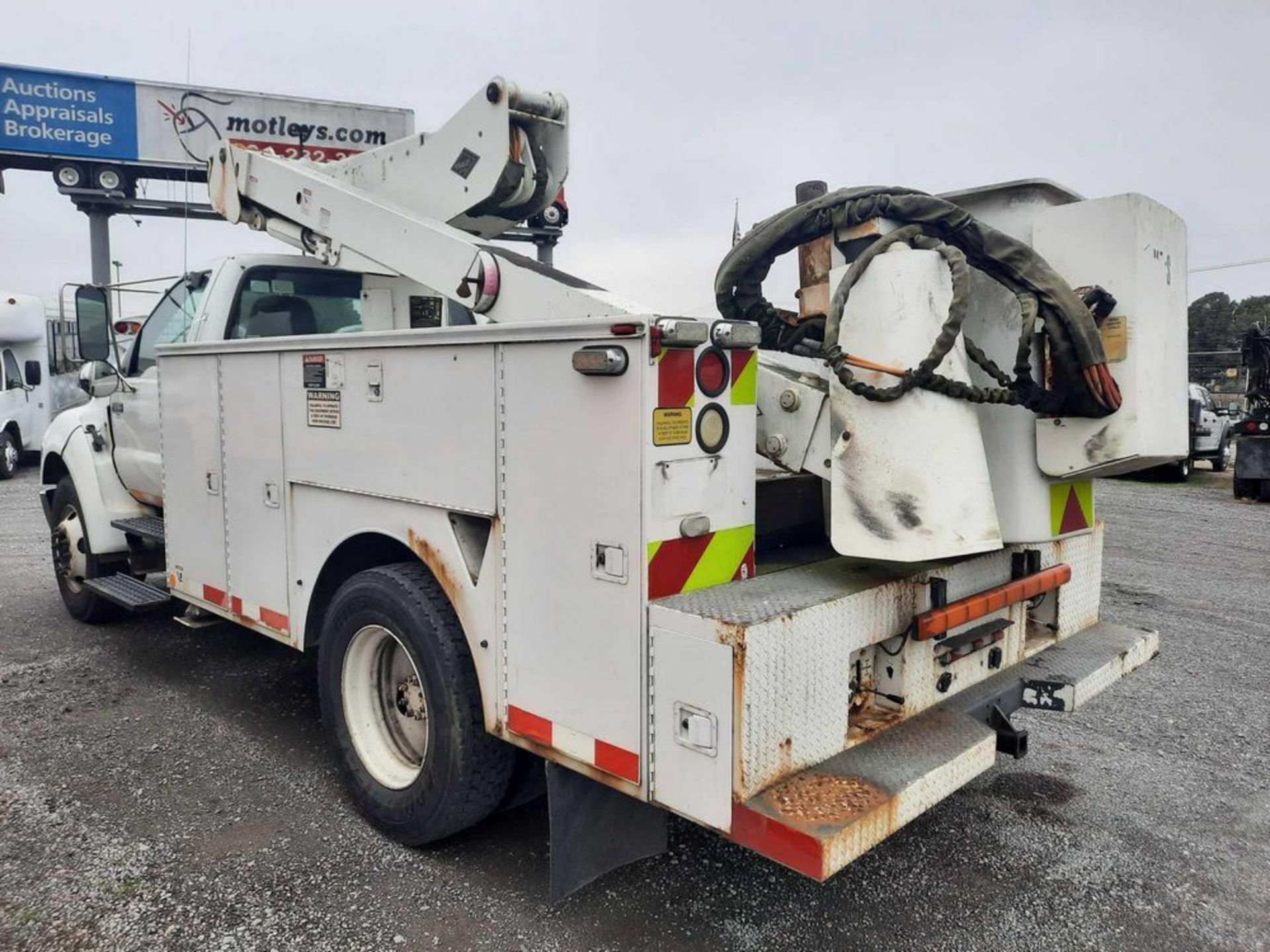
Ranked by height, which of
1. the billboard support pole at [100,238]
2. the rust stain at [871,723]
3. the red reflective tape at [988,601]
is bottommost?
the rust stain at [871,723]

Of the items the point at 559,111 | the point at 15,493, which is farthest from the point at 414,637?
the point at 15,493

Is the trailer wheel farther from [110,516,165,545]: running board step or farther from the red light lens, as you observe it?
[110,516,165,545]: running board step

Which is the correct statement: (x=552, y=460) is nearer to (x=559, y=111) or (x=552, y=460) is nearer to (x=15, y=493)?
(x=559, y=111)

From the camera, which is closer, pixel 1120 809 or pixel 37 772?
pixel 1120 809

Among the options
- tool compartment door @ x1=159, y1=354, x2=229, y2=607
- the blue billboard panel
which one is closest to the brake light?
tool compartment door @ x1=159, y1=354, x2=229, y2=607

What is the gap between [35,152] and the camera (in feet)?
63.2

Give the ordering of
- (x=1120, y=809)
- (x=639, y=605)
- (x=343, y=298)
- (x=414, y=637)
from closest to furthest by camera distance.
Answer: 1. (x=639, y=605)
2. (x=414, y=637)
3. (x=1120, y=809)
4. (x=343, y=298)

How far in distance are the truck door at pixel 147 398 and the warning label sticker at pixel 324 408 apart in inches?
68.7

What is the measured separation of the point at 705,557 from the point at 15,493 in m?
15.0

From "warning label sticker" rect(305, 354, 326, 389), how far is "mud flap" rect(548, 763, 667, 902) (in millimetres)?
1747

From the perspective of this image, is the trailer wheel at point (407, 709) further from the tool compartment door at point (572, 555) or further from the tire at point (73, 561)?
the tire at point (73, 561)

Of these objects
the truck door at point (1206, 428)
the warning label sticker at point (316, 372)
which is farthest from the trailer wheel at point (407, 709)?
the truck door at point (1206, 428)

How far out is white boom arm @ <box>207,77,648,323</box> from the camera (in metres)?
3.57

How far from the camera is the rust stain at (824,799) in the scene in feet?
7.43
